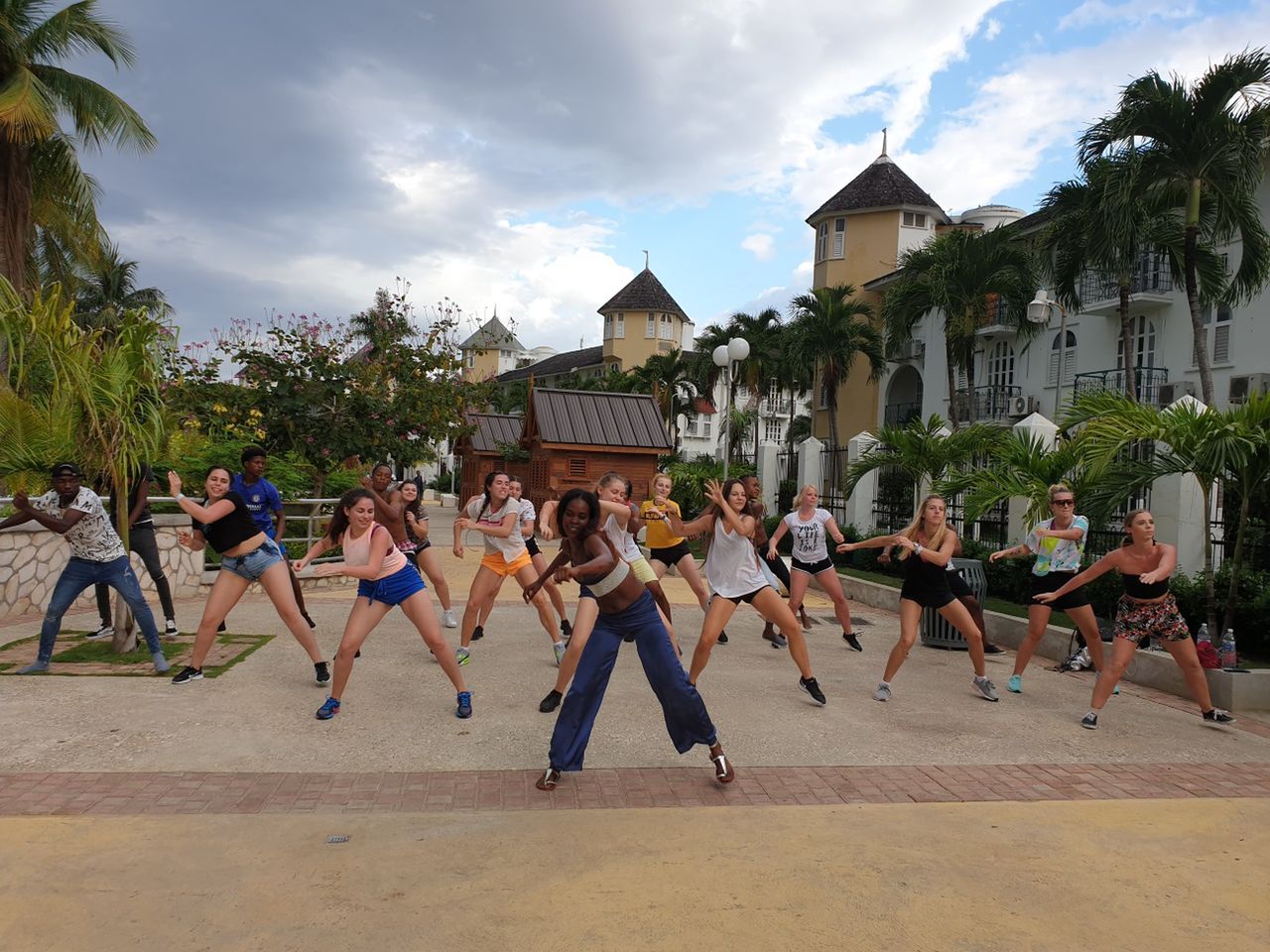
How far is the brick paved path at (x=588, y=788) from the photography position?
470 cm

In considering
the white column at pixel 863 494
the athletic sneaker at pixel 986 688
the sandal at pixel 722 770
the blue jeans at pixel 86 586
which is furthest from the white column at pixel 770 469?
the sandal at pixel 722 770

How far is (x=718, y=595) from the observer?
7039mm

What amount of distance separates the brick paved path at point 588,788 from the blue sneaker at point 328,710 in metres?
1.16

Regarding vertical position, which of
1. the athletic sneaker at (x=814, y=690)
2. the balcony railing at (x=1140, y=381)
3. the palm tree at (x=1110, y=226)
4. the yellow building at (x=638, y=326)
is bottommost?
the athletic sneaker at (x=814, y=690)

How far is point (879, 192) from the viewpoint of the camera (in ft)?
136

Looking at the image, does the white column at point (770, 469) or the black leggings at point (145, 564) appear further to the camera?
the white column at point (770, 469)

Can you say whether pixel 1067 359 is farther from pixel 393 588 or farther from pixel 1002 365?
pixel 393 588

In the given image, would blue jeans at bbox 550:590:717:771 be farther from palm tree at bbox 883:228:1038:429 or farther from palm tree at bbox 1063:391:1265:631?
palm tree at bbox 883:228:1038:429

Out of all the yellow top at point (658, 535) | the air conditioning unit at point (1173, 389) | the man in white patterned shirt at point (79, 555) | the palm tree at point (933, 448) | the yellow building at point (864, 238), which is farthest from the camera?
the yellow building at point (864, 238)

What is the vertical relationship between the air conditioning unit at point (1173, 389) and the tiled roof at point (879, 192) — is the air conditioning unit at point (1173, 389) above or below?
below

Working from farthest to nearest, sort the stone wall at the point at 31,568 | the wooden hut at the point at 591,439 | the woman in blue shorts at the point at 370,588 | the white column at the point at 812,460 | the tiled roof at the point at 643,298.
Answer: the tiled roof at the point at 643,298
the wooden hut at the point at 591,439
the white column at the point at 812,460
the stone wall at the point at 31,568
the woman in blue shorts at the point at 370,588

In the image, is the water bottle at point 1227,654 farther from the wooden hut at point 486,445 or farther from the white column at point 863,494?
the wooden hut at point 486,445

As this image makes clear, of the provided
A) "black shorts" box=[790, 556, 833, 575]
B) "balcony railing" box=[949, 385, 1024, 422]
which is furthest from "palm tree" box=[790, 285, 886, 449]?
"black shorts" box=[790, 556, 833, 575]

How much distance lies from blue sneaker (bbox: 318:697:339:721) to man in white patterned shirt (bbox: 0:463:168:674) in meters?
1.93
